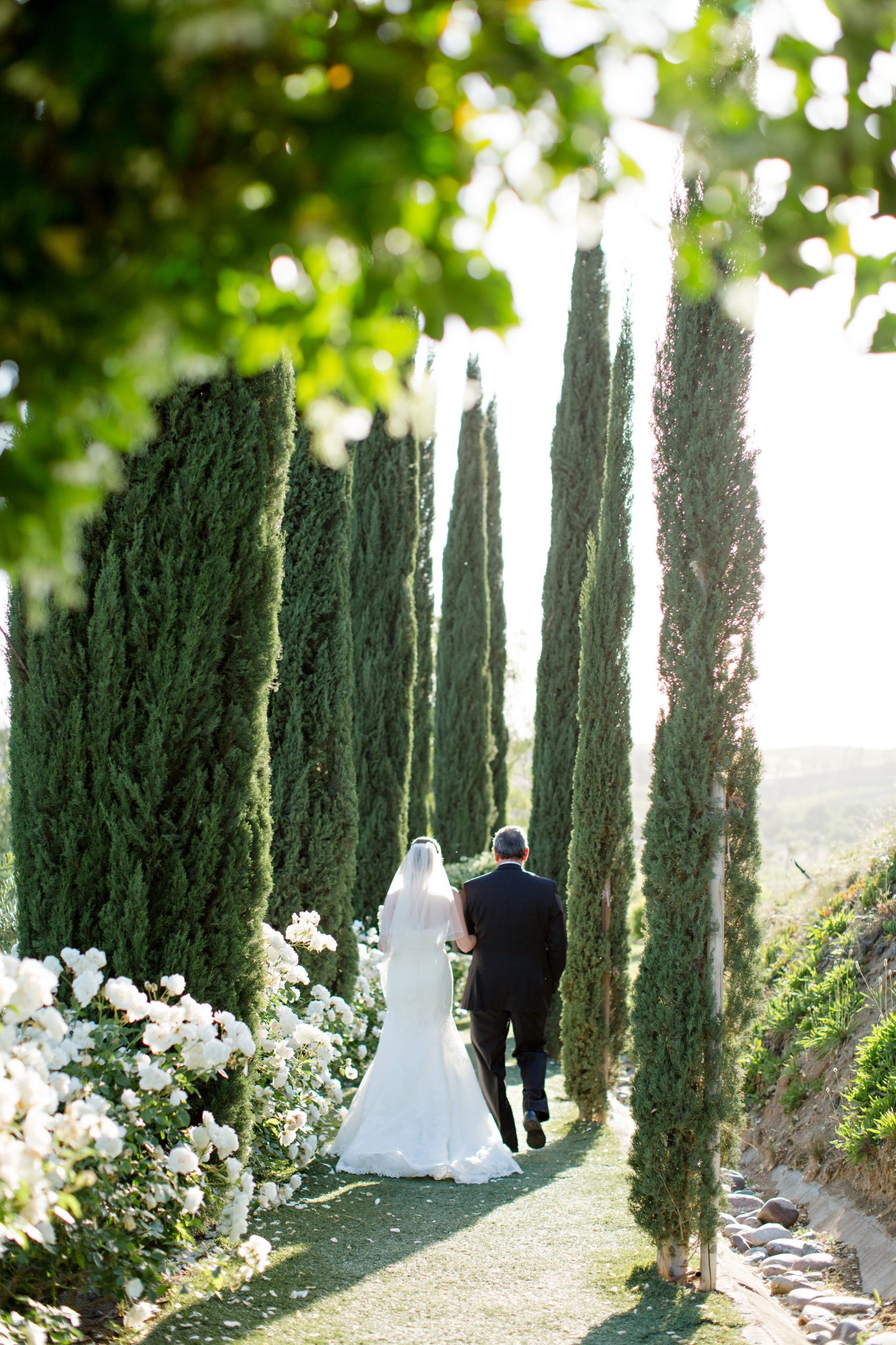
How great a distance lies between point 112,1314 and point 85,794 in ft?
6.37

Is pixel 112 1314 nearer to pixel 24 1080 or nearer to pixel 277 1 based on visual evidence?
pixel 24 1080

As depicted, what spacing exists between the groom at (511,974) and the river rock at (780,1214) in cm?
153

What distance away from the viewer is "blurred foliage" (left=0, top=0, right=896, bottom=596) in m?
1.15

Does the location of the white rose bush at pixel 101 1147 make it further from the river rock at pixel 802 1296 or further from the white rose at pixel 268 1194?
the river rock at pixel 802 1296

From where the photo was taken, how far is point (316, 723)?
761 cm

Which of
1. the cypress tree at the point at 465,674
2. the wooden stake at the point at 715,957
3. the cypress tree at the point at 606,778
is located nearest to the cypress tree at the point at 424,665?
the cypress tree at the point at 465,674

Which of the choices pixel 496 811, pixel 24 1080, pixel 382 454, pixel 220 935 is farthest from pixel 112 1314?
pixel 496 811

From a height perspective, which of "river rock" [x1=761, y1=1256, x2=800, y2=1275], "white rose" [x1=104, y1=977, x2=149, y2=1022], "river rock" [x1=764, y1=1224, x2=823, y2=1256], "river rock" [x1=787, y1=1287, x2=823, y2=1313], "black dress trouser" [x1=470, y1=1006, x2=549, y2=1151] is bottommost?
"river rock" [x1=764, y1=1224, x2=823, y2=1256]

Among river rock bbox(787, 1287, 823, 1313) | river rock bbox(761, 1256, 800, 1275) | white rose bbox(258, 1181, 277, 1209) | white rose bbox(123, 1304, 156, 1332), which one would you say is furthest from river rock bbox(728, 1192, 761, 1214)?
white rose bbox(123, 1304, 156, 1332)

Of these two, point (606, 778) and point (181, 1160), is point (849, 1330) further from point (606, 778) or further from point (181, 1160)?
point (606, 778)

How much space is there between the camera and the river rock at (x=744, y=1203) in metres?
6.92

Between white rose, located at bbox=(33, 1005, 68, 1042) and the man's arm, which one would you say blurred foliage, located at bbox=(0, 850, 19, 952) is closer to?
the man's arm

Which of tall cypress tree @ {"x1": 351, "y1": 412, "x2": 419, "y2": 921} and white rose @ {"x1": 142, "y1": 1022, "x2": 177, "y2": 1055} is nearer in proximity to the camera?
white rose @ {"x1": 142, "y1": 1022, "x2": 177, "y2": 1055}

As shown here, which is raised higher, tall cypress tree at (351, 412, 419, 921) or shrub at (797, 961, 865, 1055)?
tall cypress tree at (351, 412, 419, 921)
